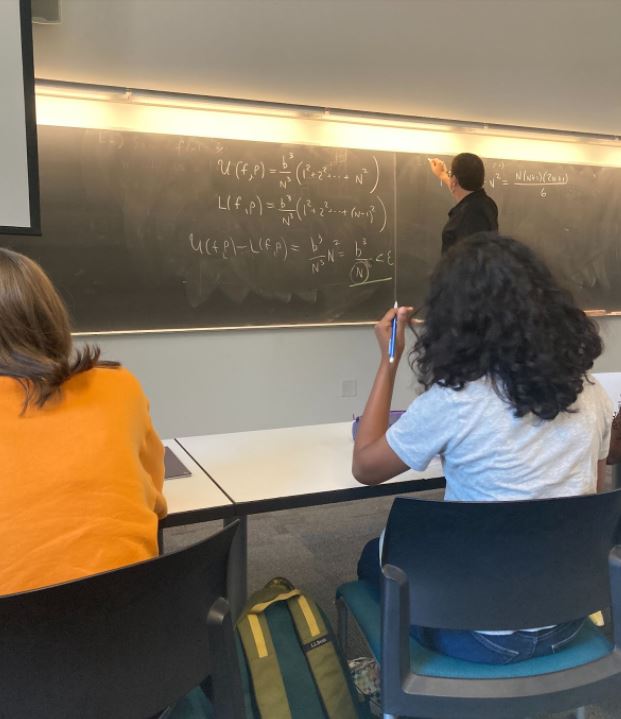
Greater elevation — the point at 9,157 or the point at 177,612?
the point at 9,157

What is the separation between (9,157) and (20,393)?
1.72m

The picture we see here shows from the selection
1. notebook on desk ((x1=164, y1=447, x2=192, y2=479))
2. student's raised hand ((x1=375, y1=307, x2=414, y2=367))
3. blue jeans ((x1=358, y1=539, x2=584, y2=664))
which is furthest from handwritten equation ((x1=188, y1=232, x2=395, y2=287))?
blue jeans ((x1=358, y1=539, x2=584, y2=664))

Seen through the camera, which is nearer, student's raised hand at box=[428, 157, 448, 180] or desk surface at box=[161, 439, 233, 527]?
desk surface at box=[161, 439, 233, 527]

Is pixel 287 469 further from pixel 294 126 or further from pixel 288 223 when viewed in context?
pixel 294 126

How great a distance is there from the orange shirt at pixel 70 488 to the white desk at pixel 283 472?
0.29 meters

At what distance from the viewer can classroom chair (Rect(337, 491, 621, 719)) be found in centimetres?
96

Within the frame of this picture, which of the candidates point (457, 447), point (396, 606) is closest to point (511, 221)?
point (457, 447)

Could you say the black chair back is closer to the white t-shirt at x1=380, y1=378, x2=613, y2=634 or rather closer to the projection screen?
the white t-shirt at x1=380, y1=378, x2=613, y2=634

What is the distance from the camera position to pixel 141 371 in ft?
11.3

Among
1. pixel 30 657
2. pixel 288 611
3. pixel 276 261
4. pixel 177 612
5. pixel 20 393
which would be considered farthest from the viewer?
pixel 276 261

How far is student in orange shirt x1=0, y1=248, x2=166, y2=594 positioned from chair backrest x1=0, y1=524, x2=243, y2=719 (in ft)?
0.61

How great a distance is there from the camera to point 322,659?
133cm

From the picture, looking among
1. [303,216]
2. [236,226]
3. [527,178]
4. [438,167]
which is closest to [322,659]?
[236,226]

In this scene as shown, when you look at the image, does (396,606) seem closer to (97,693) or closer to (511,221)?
(97,693)
